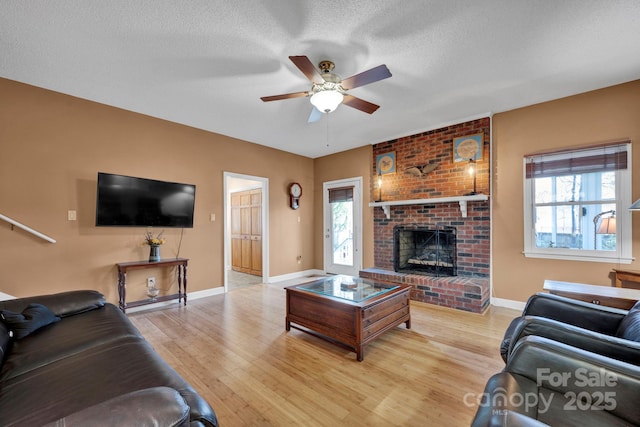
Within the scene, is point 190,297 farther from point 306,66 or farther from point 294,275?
point 306,66

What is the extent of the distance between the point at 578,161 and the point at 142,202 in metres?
5.74

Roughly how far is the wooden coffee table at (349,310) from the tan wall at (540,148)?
188 centimetres

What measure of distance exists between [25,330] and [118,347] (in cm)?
78

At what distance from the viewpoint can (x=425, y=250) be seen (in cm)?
471

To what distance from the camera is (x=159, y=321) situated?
340 centimetres

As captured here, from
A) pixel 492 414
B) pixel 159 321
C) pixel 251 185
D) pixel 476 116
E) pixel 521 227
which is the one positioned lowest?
pixel 159 321

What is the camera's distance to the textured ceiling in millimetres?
2039

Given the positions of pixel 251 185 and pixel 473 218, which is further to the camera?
pixel 251 185

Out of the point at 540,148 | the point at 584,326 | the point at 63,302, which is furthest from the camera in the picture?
the point at 540,148

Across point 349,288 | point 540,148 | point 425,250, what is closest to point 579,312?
point 349,288

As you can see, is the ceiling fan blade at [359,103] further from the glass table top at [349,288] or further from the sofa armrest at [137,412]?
the sofa armrest at [137,412]

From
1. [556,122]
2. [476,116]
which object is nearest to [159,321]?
[476,116]

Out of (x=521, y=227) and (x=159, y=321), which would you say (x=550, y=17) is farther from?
(x=159, y=321)

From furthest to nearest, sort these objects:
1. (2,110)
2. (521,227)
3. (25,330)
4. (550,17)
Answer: (521,227) < (2,110) < (550,17) < (25,330)
